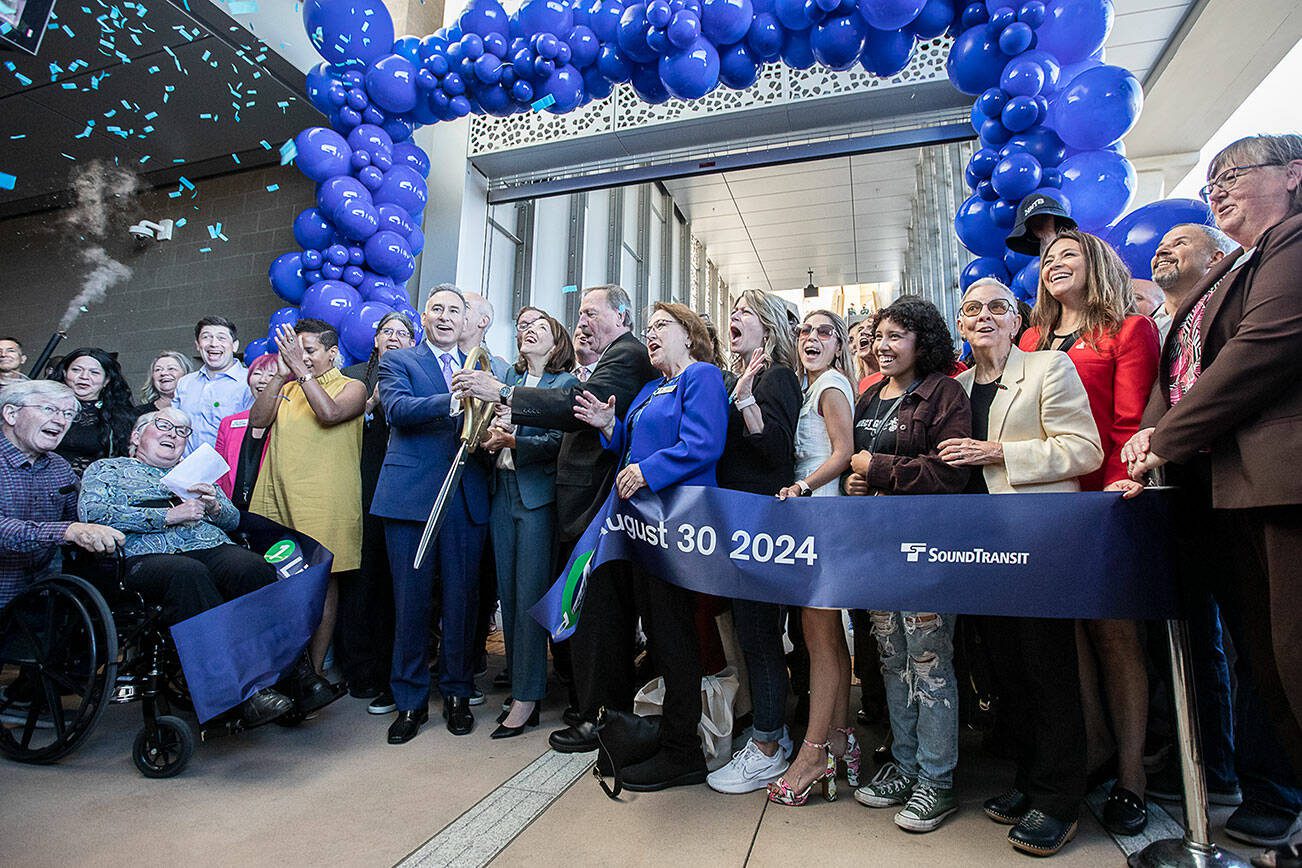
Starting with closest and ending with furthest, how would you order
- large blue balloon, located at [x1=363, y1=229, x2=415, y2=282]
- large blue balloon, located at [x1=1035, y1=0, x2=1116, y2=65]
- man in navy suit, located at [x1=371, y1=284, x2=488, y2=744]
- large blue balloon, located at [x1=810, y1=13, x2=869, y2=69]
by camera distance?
man in navy suit, located at [x1=371, y1=284, x2=488, y2=744] < large blue balloon, located at [x1=1035, y1=0, x2=1116, y2=65] < large blue balloon, located at [x1=810, y1=13, x2=869, y2=69] < large blue balloon, located at [x1=363, y1=229, x2=415, y2=282]

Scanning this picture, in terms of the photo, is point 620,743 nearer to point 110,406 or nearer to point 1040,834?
point 1040,834

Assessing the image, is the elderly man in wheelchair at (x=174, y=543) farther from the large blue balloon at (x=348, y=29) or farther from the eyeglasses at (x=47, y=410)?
the large blue balloon at (x=348, y=29)

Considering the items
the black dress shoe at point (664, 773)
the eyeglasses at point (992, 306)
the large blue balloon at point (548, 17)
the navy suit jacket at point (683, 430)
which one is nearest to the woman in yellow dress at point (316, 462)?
the navy suit jacket at point (683, 430)

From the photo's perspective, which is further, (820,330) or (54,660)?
(820,330)

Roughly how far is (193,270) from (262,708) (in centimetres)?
561

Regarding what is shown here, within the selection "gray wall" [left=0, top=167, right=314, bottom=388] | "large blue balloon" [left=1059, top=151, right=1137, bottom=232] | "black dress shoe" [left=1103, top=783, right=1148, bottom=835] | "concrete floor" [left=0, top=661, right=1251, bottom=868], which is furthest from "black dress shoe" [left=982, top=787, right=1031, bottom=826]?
"gray wall" [left=0, top=167, right=314, bottom=388]

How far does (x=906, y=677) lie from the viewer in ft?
6.57

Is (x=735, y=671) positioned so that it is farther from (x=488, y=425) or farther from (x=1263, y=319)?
(x=1263, y=319)

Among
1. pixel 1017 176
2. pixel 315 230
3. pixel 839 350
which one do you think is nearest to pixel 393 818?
pixel 839 350

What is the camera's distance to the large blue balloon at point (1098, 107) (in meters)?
3.27

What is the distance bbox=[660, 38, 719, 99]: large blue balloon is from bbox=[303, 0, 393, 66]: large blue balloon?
5.95 ft

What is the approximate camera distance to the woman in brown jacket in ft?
6.30

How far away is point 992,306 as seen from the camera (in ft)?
6.74

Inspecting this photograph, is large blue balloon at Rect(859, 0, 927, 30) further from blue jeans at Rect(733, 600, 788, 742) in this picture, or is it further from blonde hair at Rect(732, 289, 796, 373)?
blue jeans at Rect(733, 600, 788, 742)
